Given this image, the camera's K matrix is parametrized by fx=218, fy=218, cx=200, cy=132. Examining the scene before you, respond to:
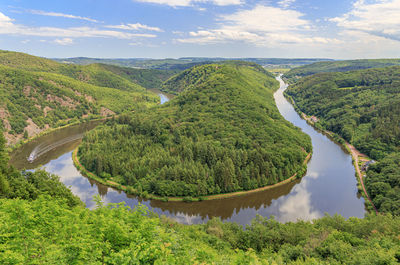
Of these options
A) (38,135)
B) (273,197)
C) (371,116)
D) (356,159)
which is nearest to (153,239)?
(273,197)

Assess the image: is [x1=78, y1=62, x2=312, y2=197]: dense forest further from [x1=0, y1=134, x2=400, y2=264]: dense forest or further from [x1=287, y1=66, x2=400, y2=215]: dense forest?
[x1=287, y1=66, x2=400, y2=215]: dense forest

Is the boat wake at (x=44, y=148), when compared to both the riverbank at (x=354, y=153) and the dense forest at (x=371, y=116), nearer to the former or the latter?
the riverbank at (x=354, y=153)

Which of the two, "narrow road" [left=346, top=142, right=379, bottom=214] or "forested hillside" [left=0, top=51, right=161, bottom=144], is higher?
"forested hillside" [left=0, top=51, right=161, bottom=144]

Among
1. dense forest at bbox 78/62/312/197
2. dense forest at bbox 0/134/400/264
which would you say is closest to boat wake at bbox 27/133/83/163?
dense forest at bbox 78/62/312/197

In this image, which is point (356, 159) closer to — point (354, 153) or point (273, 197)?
point (354, 153)

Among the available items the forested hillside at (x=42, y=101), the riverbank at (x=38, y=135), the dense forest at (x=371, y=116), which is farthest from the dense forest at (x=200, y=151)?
the forested hillside at (x=42, y=101)

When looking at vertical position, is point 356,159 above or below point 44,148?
above
